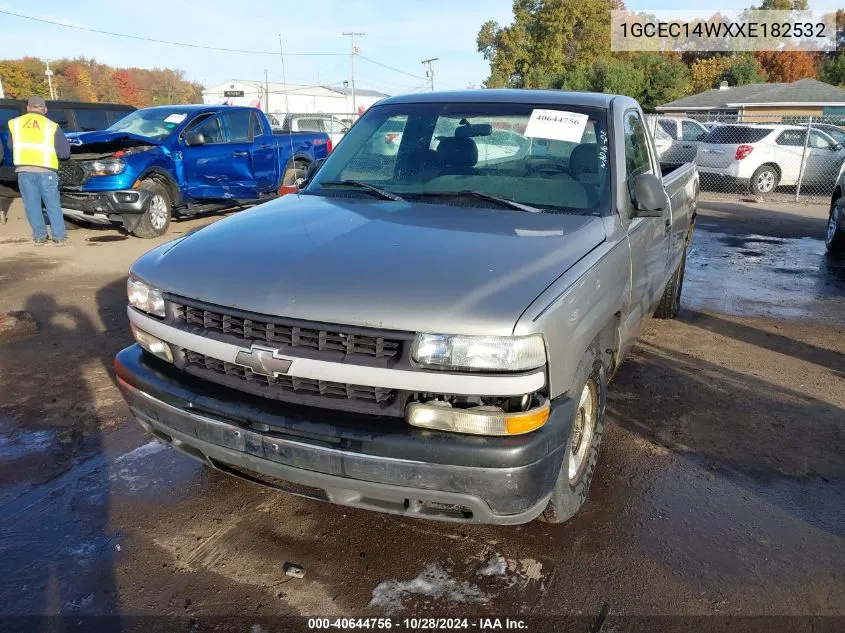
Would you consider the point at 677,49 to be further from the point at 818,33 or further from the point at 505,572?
the point at 505,572

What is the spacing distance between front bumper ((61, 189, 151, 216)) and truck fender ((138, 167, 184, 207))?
0.33m

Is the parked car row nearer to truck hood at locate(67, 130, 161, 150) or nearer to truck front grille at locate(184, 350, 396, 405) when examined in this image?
truck hood at locate(67, 130, 161, 150)

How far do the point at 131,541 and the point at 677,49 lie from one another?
60775 millimetres

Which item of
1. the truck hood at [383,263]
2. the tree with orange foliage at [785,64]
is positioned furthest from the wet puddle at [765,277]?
the tree with orange foliage at [785,64]

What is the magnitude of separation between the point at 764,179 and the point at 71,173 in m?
15.0

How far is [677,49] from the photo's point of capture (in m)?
54.5

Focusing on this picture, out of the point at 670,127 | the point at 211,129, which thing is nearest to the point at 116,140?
the point at 211,129

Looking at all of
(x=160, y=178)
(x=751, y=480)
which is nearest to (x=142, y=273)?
(x=751, y=480)

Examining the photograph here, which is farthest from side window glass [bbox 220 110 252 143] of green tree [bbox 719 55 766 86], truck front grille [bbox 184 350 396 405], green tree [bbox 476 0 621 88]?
green tree [bbox 719 55 766 86]

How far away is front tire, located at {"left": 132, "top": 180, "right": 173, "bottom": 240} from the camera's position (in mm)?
9805

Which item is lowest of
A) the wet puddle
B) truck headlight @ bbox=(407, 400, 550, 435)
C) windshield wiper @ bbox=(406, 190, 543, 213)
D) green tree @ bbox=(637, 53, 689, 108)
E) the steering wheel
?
the wet puddle

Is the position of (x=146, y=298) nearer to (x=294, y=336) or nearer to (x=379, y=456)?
(x=294, y=336)

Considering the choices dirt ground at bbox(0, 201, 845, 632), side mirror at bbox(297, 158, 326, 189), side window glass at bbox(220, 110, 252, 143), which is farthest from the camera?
side window glass at bbox(220, 110, 252, 143)

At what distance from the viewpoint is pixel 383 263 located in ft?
8.57
